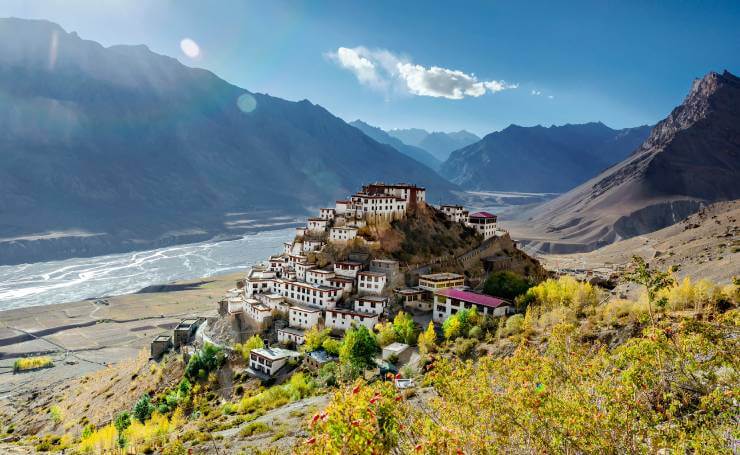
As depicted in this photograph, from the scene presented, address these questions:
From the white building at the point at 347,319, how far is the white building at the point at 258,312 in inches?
330

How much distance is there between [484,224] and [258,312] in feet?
138

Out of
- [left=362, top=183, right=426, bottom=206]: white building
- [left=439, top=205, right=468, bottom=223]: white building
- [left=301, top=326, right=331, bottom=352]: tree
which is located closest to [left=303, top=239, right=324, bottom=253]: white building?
[left=362, top=183, right=426, bottom=206]: white building

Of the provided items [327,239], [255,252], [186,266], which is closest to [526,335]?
[327,239]

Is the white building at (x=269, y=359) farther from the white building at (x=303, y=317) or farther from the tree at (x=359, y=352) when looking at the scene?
the tree at (x=359, y=352)

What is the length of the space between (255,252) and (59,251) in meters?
75.1

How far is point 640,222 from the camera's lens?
191 meters

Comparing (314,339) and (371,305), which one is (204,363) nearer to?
(314,339)

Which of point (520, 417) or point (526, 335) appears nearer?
point (520, 417)

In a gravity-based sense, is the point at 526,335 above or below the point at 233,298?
above

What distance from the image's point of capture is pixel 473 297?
4931cm

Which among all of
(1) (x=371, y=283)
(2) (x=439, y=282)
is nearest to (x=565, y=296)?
(2) (x=439, y=282)

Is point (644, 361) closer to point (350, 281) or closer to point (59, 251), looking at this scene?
point (350, 281)

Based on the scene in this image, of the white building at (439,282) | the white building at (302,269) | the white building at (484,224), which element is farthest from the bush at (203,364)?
the white building at (484,224)

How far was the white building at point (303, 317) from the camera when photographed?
54.1 meters
